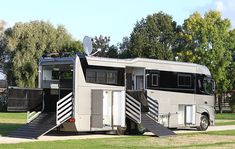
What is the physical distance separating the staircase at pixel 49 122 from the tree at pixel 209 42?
36260mm

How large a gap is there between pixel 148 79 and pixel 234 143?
19.5ft

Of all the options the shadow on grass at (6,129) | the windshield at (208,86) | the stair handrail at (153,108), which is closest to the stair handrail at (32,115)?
the shadow on grass at (6,129)

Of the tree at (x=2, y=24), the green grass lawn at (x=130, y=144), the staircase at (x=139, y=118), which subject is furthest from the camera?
the tree at (x=2, y=24)

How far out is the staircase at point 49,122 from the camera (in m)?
20.6

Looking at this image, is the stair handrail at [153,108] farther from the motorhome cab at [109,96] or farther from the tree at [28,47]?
the tree at [28,47]

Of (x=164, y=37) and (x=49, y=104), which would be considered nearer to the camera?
(x=49, y=104)

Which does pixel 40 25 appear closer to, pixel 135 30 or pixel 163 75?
Answer: pixel 135 30

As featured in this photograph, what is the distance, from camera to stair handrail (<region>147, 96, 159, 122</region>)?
2378 centimetres

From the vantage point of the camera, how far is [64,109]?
2081cm

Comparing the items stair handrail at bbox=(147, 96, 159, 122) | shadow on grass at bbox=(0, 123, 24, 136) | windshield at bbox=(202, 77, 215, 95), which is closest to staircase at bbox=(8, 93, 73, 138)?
shadow on grass at bbox=(0, 123, 24, 136)

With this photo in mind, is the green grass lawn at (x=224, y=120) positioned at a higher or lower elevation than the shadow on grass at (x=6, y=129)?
lower

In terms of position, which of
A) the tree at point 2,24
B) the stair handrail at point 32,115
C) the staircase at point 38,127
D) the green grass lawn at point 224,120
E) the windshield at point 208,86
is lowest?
the green grass lawn at point 224,120

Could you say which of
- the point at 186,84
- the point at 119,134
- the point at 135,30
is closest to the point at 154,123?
the point at 119,134

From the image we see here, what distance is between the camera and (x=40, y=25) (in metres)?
59.2
